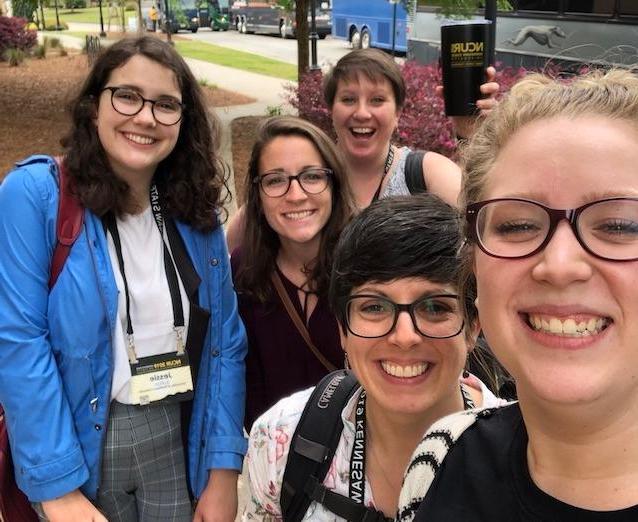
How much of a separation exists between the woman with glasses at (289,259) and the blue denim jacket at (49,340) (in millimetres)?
643

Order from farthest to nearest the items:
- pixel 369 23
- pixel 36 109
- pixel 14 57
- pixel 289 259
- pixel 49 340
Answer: pixel 369 23, pixel 14 57, pixel 36 109, pixel 289 259, pixel 49 340

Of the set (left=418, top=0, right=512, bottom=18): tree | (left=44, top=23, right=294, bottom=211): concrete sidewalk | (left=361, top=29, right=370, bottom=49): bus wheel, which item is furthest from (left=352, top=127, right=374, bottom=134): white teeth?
(left=361, top=29, right=370, bottom=49): bus wheel

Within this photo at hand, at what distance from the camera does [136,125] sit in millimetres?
2244

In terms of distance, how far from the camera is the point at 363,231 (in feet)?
5.68

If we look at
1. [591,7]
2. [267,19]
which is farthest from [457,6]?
[267,19]

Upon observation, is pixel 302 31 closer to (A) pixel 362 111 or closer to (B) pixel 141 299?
(A) pixel 362 111

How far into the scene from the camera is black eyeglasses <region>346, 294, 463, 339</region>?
1627 millimetres

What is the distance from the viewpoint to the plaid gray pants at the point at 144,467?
2182mm

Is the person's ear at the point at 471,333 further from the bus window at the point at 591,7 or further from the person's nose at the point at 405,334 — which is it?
the bus window at the point at 591,7

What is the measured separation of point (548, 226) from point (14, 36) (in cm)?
2798

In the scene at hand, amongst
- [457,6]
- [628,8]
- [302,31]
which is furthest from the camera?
[302,31]

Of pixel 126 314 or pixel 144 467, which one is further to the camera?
pixel 144 467

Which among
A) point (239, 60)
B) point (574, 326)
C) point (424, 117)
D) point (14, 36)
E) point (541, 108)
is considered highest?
point (14, 36)

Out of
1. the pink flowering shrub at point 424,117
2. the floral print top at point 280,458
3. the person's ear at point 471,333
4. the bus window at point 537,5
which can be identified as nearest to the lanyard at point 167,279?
the floral print top at point 280,458
